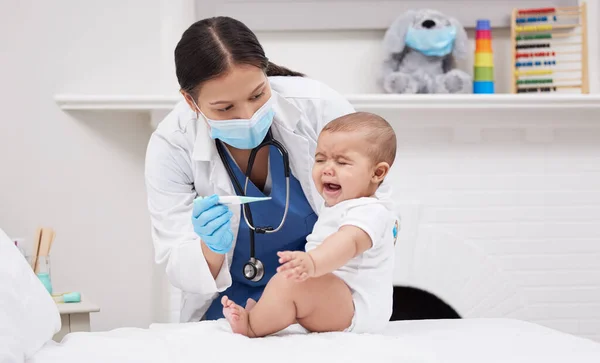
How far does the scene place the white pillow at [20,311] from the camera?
4.18 ft

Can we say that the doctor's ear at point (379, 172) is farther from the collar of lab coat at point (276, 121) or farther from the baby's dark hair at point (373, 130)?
the collar of lab coat at point (276, 121)

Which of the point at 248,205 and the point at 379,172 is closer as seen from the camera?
the point at 379,172

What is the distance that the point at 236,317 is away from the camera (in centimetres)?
150

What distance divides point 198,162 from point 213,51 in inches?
11.9

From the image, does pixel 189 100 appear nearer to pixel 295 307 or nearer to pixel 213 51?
pixel 213 51

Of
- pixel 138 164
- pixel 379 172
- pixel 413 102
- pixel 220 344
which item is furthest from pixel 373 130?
pixel 138 164

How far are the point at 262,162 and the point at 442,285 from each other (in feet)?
4.14

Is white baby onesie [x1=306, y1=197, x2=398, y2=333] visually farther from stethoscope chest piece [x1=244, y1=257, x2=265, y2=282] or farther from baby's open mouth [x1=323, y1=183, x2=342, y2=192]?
stethoscope chest piece [x1=244, y1=257, x2=265, y2=282]

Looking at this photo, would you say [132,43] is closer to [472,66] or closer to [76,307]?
[76,307]

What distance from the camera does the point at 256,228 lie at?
1732 millimetres

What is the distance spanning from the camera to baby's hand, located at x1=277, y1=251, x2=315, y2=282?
1.37 m

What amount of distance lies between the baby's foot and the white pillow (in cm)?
33

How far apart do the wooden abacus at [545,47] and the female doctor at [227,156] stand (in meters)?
1.15

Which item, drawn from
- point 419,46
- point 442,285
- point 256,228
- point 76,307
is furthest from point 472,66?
point 76,307
